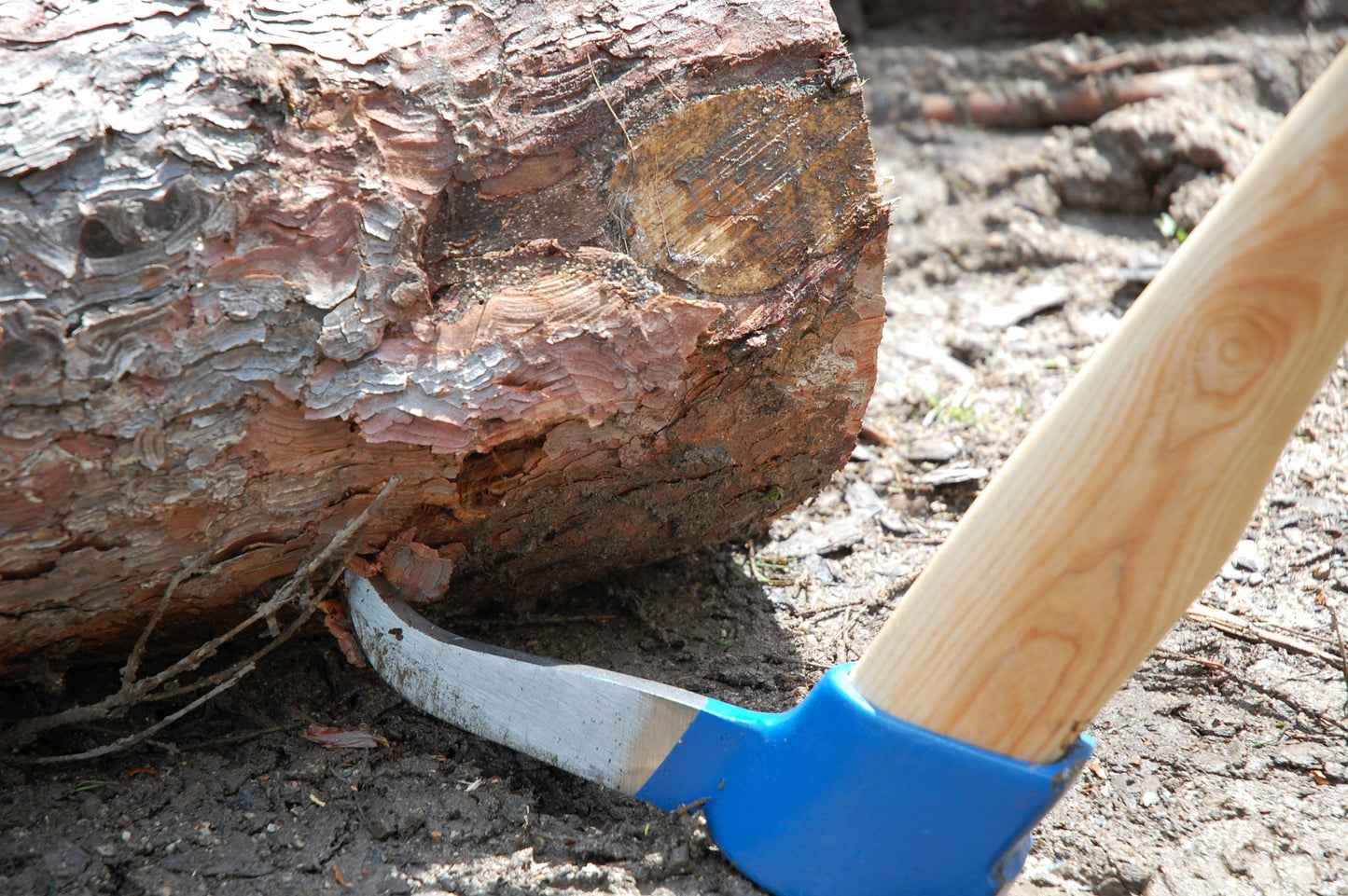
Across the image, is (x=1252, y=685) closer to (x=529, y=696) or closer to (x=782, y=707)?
(x=782, y=707)

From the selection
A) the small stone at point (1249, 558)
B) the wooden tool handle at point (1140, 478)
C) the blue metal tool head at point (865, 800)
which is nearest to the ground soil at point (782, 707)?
the small stone at point (1249, 558)

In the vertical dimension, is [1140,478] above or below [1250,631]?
above

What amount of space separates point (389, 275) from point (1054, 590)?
1023mm

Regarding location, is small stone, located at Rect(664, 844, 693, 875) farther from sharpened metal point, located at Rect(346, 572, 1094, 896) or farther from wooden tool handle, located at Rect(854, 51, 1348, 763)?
wooden tool handle, located at Rect(854, 51, 1348, 763)

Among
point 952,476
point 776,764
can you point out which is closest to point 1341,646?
point 952,476

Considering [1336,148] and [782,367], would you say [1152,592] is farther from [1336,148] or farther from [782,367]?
[782,367]

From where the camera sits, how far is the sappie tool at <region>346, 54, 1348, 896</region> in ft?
3.44

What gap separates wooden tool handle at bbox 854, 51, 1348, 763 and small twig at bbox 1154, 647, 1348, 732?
33.9 inches

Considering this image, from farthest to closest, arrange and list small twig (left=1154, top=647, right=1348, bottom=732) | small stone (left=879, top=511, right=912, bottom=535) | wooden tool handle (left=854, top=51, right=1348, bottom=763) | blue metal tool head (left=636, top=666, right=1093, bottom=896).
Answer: small stone (left=879, top=511, right=912, bottom=535)
small twig (left=1154, top=647, right=1348, bottom=732)
blue metal tool head (left=636, top=666, right=1093, bottom=896)
wooden tool handle (left=854, top=51, right=1348, bottom=763)

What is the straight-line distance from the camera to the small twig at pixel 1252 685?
177 cm

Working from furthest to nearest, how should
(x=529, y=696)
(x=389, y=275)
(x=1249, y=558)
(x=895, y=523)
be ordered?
(x=895, y=523), (x=1249, y=558), (x=529, y=696), (x=389, y=275)

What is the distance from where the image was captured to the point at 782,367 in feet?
5.53

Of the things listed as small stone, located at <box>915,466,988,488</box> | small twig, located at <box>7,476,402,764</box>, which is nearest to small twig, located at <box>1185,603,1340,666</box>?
small stone, located at <box>915,466,988,488</box>

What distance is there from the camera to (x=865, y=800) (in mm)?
1287
